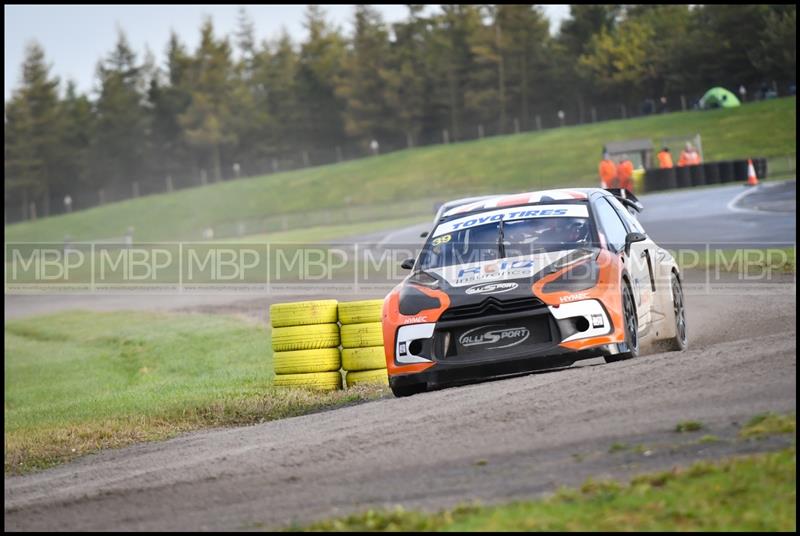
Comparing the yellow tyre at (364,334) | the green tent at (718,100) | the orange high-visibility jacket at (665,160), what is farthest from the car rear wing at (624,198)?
the green tent at (718,100)

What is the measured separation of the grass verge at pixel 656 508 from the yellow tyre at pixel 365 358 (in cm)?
668

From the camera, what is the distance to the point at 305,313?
39.5 ft

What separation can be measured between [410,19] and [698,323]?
3725 inches

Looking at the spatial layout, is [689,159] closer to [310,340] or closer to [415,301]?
[310,340]

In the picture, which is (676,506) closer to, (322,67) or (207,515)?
(207,515)

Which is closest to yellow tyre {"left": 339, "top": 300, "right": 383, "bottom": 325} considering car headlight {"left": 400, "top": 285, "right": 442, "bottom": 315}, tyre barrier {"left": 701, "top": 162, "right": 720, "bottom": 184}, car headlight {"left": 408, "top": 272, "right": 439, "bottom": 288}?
car headlight {"left": 408, "top": 272, "right": 439, "bottom": 288}

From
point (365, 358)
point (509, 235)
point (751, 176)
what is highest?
point (751, 176)

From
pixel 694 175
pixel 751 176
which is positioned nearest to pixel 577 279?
pixel 751 176

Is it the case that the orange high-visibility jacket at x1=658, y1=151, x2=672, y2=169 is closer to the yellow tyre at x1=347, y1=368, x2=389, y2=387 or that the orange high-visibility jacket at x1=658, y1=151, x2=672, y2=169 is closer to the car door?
the yellow tyre at x1=347, y1=368, x2=389, y2=387

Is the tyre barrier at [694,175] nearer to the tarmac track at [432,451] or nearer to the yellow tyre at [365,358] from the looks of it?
the yellow tyre at [365,358]

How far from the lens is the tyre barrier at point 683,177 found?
41969mm

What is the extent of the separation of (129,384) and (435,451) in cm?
1088

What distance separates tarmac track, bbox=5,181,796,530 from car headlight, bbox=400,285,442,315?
31.7 inches

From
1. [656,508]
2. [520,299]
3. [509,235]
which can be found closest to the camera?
[656,508]
